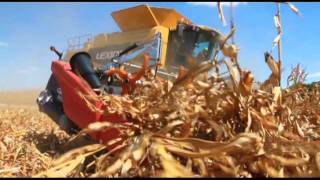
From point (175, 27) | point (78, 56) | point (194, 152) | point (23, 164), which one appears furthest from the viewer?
point (175, 27)

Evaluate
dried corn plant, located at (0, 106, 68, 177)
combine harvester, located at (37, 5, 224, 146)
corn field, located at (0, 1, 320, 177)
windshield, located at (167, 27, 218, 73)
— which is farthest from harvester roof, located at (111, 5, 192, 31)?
corn field, located at (0, 1, 320, 177)

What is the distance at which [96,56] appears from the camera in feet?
25.1

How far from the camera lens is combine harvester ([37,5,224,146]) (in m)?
4.52

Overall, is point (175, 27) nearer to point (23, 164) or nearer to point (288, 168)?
point (23, 164)

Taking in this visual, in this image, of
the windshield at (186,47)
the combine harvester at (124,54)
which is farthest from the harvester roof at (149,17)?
the windshield at (186,47)

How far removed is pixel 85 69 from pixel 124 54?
5.61 feet

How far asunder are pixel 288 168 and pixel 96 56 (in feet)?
18.3

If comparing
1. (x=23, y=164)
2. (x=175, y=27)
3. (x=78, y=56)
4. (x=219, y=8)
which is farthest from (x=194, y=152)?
(x=175, y=27)

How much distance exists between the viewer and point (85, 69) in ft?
14.9

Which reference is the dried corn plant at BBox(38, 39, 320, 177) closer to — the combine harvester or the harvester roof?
the combine harvester

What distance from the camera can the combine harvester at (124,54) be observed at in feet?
14.8

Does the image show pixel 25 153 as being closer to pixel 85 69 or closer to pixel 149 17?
pixel 85 69

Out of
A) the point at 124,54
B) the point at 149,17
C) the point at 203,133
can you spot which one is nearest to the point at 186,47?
the point at 149,17

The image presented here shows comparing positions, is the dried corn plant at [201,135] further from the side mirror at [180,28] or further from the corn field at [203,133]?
the side mirror at [180,28]
